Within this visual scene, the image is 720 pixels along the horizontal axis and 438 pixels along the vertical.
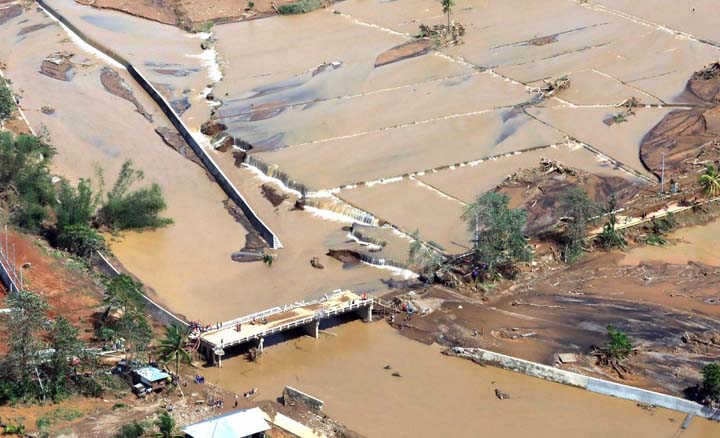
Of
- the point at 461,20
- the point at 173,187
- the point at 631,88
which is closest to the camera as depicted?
the point at 173,187

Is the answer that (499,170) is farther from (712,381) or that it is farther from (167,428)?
(167,428)

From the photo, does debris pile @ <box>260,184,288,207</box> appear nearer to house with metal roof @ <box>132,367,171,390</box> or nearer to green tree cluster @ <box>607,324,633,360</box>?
house with metal roof @ <box>132,367,171,390</box>

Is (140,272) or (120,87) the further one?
(120,87)

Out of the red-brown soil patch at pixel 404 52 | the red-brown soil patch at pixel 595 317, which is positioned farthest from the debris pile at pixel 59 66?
the red-brown soil patch at pixel 595 317

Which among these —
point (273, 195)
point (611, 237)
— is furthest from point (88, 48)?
point (611, 237)

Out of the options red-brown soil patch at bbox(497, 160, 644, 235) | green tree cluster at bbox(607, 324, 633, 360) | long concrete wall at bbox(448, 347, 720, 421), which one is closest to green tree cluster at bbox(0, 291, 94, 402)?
long concrete wall at bbox(448, 347, 720, 421)

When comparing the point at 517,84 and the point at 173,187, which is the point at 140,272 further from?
the point at 517,84

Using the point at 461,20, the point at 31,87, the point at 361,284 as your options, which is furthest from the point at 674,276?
the point at 31,87
